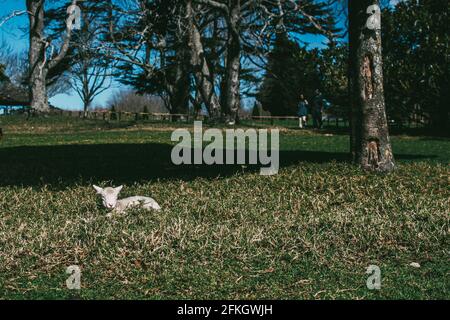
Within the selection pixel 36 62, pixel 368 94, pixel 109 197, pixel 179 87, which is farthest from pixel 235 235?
pixel 179 87

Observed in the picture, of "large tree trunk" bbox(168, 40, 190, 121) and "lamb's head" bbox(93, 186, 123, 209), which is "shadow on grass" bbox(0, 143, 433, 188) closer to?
"lamb's head" bbox(93, 186, 123, 209)

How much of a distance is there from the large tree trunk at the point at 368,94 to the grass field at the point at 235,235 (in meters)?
0.52

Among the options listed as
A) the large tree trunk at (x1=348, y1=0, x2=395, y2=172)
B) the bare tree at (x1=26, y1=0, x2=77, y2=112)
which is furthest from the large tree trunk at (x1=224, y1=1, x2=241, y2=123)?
the large tree trunk at (x1=348, y1=0, x2=395, y2=172)

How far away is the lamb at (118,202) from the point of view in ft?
25.0

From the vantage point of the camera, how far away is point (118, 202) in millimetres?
7863

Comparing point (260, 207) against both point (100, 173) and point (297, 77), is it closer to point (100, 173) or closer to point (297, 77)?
point (100, 173)

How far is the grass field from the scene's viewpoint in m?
4.84

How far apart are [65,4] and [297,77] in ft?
62.5

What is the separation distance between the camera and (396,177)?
1070 centimetres

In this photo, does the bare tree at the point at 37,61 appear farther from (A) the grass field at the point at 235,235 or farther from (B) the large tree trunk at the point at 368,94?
(B) the large tree trunk at the point at 368,94

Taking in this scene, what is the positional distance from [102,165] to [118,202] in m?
5.69

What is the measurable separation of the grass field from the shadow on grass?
135 millimetres

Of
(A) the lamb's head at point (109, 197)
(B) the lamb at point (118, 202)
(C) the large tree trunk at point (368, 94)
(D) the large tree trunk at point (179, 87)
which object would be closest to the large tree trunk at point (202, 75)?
(D) the large tree trunk at point (179, 87)

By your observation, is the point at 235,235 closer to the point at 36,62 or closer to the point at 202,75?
the point at 202,75
